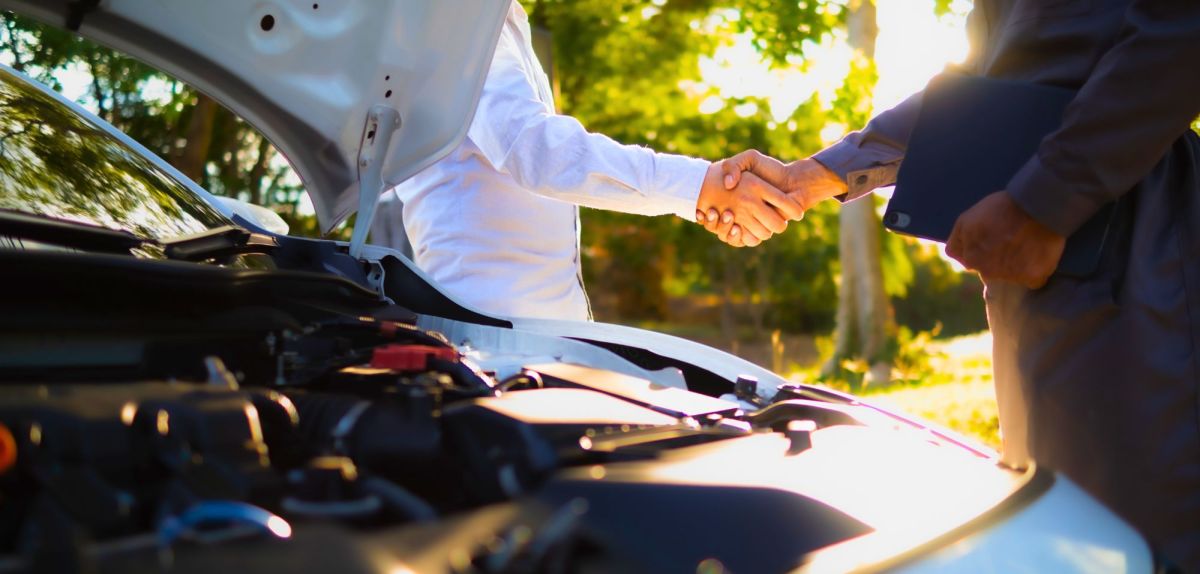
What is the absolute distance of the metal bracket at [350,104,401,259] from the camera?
7.54 feet

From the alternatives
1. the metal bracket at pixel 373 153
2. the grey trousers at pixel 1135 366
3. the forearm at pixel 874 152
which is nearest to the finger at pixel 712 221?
the forearm at pixel 874 152

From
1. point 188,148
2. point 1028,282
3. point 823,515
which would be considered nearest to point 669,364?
point 1028,282

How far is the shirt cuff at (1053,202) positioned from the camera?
1.80 m

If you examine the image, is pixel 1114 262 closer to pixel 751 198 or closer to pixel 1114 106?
pixel 1114 106

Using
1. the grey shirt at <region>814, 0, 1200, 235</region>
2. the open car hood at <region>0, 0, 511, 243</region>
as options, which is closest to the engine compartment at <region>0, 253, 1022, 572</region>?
the grey shirt at <region>814, 0, 1200, 235</region>

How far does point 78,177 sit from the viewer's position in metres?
2.04

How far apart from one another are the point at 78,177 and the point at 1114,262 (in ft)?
6.44

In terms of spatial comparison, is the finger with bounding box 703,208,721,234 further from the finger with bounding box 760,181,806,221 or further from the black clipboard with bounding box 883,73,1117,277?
the black clipboard with bounding box 883,73,1117,277

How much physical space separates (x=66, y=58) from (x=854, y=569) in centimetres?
272

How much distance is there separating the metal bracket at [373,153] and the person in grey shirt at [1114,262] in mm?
1214

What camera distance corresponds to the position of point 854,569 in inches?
42.8

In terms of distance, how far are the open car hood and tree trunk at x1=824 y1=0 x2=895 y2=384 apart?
8342mm

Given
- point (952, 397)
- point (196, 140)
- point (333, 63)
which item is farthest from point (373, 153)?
point (952, 397)

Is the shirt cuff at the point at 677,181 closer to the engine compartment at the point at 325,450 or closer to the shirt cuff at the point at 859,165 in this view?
the shirt cuff at the point at 859,165
